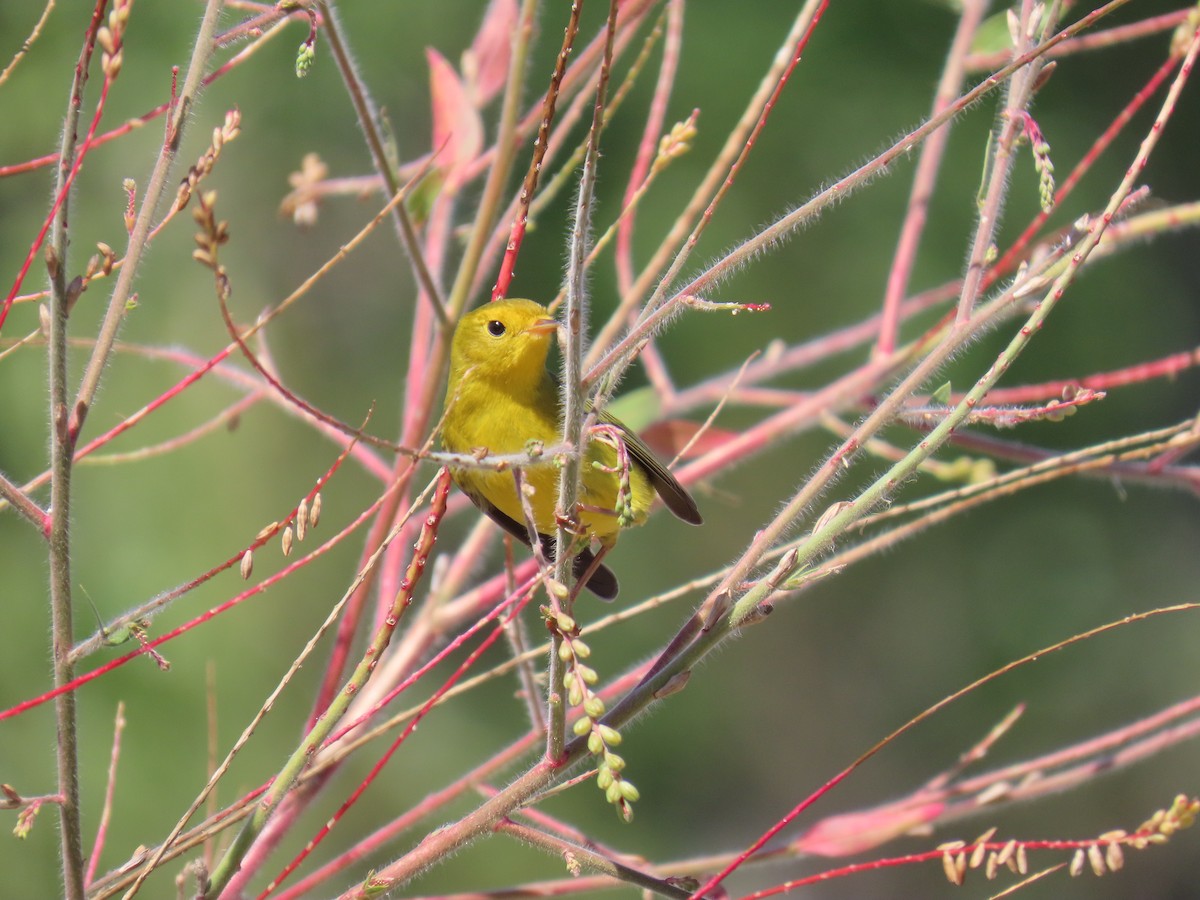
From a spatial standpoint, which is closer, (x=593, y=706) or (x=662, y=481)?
(x=593, y=706)

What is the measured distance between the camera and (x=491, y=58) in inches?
92.7

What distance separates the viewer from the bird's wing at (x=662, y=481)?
2160mm

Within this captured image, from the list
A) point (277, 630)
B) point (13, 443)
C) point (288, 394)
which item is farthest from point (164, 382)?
point (288, 394)

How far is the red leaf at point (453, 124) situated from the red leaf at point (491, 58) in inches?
1.1

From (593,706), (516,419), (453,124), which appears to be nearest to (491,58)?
(453,124)

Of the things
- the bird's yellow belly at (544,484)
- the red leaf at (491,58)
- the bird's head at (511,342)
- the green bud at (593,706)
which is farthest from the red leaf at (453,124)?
the green bud at (593,706)

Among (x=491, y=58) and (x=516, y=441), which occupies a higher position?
(x=491, y=58)

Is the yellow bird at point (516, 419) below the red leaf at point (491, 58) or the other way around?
below

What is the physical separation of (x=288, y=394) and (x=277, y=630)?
23.1ft

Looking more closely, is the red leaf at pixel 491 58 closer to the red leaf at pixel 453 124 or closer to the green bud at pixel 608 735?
the red leaf at pixel 453 124

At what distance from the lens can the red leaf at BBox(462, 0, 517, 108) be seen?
228 cm

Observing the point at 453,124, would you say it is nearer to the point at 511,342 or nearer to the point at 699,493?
the point at 511,342

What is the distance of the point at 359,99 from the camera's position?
1532 mm

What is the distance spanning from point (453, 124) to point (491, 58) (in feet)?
0.52
